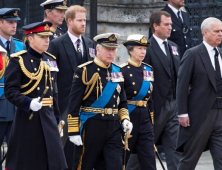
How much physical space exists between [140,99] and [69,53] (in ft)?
3.64

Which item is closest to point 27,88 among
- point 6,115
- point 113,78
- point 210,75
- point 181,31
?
point 113,78

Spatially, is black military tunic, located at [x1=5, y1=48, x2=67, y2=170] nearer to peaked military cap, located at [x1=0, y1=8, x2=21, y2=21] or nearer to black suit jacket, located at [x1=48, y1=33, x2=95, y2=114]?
black suit jacket, located at [x1=48, y1=33, x2=95, y2=114]

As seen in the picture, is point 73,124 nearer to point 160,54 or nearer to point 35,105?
point 35,105

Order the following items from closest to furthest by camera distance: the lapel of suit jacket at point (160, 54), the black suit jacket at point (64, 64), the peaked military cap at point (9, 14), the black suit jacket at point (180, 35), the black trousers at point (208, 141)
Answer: the black trousers at point (208, 141), the black suit jacket at point (64, 64), the peaked military cap at point (9, 14), the lapel of suit jacket at point (160, 54), the black suit jacket at point (180, 35)

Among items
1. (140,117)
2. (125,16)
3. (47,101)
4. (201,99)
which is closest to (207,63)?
(201,99)

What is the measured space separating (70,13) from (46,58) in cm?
168

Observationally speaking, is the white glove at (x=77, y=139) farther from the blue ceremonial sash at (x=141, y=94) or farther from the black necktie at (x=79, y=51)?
the black necktie at (x=79, y=51)

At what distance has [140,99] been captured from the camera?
9.27 meters

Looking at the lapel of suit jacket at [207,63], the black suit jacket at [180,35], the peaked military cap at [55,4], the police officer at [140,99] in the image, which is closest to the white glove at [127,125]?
the police officer at [140,99]

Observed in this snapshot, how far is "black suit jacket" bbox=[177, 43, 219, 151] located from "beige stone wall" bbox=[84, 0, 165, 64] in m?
4.63

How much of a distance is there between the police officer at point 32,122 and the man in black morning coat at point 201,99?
170 cm

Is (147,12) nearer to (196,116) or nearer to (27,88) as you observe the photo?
(196,116)

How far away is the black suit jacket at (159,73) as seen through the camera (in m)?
9.84

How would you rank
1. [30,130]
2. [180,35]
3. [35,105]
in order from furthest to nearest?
[180,35] < [30,130] < [35,105]
